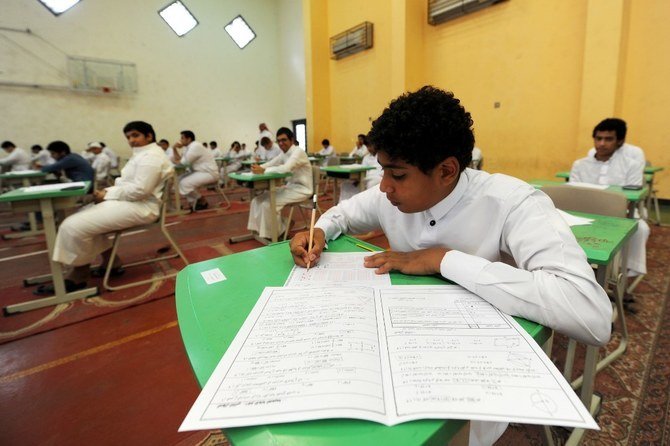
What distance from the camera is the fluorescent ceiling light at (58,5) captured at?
28.9 ft

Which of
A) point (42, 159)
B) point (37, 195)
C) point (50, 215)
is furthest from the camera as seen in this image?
point (42, 159)

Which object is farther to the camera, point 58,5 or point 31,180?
point 58,5

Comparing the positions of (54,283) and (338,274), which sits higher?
(338,274)

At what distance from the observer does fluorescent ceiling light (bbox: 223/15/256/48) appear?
11617 mm

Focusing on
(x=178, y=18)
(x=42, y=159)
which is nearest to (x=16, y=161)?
(x=42, y=159)

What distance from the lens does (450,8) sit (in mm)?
6355

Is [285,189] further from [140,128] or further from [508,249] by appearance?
[508,249]

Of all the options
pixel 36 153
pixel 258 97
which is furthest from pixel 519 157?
pixel 36 153

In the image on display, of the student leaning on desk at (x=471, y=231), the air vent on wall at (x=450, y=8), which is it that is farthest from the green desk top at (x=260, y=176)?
the air vent on wall at (x=450, y=8)

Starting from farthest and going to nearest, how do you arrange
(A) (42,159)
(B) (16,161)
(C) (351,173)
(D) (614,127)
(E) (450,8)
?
1. (A) (42,159)
2. (B) (16,161)
3. (E) (450,8)
4. (C) (351,173)
5. (D) (614,127)

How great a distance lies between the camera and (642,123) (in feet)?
15.9

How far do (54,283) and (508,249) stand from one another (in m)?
3.02

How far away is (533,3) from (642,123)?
2516mm

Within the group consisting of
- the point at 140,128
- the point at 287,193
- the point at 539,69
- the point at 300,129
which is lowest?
the point at 287,193
